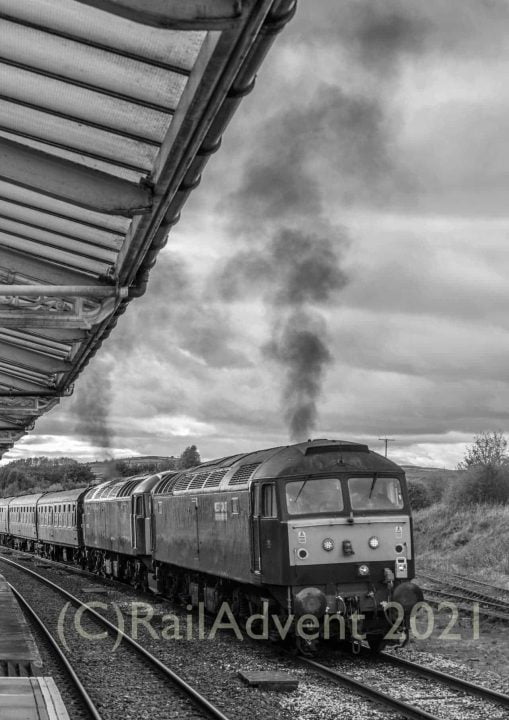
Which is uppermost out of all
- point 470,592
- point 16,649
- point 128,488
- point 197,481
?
point 197,481

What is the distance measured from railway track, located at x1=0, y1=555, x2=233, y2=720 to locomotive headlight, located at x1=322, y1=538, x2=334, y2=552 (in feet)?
9.26

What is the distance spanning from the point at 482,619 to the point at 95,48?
1438cm

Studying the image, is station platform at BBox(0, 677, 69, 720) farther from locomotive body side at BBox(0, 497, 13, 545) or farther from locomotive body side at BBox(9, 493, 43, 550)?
locomotive body side at BBox(0, 497, 13, 545)

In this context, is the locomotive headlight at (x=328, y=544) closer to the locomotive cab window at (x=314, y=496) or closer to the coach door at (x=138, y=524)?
the locomotive cab window at (x=314, y=496)

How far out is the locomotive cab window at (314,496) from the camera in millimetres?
13602

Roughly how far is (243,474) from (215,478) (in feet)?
5.77

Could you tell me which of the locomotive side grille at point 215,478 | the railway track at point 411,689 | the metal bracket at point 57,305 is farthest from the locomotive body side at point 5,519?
the railway track at point 411,689

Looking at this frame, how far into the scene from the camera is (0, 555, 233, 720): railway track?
1037cm

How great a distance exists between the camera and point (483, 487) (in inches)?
1737

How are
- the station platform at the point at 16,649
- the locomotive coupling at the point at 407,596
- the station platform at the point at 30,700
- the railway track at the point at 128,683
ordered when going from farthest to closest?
the locomotive coupling at the point at 407,596, the station platform at the point at 16,649, the railway track at the point at 128,683, the station platform at the point at 30,700

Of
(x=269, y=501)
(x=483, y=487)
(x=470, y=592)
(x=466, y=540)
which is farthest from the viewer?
(x=483, y=487)

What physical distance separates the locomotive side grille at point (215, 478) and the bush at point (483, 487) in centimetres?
2873

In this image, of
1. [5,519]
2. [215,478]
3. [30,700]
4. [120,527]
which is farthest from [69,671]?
[5,519]

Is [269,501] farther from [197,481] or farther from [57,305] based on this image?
[197,481]
